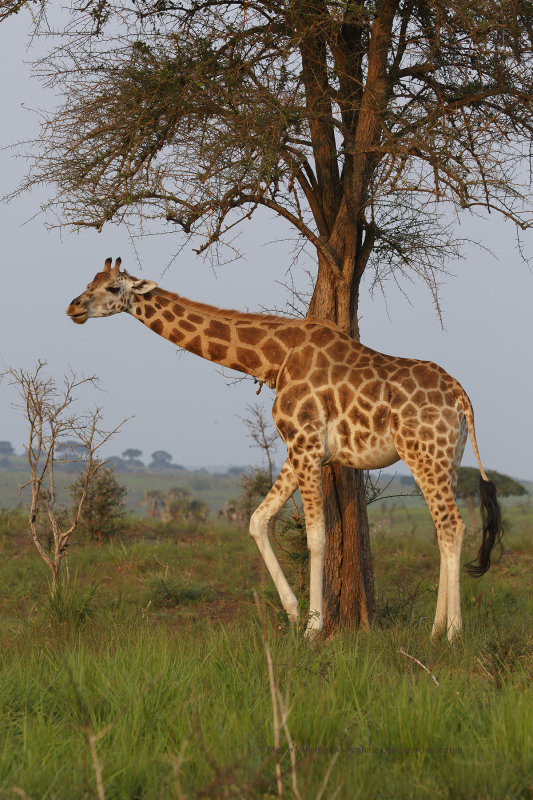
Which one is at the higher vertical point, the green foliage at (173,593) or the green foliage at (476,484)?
the green foliage at (476,484)

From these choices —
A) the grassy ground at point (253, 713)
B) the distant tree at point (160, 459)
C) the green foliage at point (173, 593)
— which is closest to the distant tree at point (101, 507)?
the green foliage at point (173, 593)

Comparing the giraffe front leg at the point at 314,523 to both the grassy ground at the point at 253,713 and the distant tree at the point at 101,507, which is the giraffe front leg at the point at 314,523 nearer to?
the grassy ground at the point at 253,713

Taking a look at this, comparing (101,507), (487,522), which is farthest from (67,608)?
(101,507)

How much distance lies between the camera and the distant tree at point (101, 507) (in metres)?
16.7

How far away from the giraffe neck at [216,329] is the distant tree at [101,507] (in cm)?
772

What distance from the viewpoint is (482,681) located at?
240 inches

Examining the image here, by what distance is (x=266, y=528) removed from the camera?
8.55 m

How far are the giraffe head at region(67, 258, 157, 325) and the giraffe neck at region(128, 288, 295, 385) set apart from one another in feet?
0.57

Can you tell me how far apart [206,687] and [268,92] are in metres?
6.20

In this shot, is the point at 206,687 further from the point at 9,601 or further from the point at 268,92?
the point at 9,601

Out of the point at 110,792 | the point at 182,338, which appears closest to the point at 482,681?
the point at 110,792

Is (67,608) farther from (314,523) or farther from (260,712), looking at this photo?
(260,712)

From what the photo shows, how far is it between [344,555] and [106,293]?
12.4 ft

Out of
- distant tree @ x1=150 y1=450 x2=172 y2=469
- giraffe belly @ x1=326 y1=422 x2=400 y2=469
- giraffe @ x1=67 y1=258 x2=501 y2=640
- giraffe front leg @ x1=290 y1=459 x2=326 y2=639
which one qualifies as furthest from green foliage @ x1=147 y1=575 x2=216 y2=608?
distant tree @ x1=150 y1=450 x2=172 y2=469
